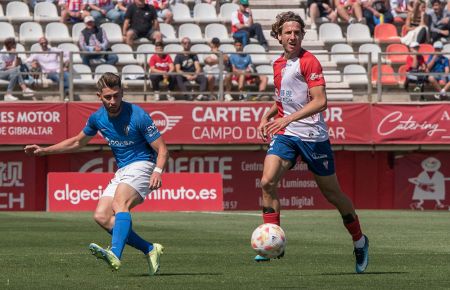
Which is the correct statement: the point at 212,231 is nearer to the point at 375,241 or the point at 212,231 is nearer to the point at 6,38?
the point at 375,241

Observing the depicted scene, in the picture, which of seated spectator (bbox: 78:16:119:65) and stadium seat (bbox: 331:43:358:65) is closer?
seated spectator (bbox: 78:16:119:65)

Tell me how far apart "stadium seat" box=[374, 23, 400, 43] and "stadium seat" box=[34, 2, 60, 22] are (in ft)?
28.1

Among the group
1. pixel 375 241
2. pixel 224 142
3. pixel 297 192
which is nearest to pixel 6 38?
pixel 224 142

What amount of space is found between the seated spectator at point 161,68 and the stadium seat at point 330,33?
5073 mm

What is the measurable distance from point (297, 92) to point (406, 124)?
18.7 metres

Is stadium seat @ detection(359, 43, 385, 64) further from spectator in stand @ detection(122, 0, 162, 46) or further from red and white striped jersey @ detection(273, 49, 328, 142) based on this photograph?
red and white striped jersey @ detection(273, 49, 328, 142)

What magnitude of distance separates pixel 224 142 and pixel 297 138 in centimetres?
1812

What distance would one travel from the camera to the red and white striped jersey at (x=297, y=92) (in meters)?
11.9

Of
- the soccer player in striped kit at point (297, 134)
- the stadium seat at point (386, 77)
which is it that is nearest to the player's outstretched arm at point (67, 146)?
the soccer player in striped kit at point (297, 134)

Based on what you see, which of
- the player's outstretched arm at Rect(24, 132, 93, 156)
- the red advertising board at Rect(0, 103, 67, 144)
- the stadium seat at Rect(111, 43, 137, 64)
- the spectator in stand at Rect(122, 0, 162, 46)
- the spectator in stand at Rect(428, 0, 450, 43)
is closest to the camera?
the player's outstretched arm at Rect(24, 132, 93, 156)

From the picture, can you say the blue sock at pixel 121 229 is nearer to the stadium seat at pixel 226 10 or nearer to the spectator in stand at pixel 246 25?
the spectator in stand at pixel 246 25

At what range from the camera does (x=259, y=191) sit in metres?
31.0

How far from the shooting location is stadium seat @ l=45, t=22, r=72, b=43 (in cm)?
3100

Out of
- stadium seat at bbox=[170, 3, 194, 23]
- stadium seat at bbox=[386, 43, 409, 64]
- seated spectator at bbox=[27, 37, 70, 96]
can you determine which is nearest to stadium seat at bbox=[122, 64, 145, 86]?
seated spectator at bbox=[27, 37, 70, 96]
